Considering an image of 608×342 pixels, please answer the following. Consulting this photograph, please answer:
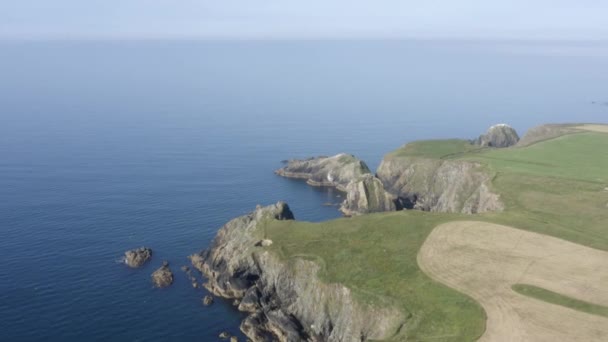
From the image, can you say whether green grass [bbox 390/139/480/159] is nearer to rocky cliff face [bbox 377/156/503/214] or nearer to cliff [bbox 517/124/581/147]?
rocky cliff face [bbox 377/156/503/214]

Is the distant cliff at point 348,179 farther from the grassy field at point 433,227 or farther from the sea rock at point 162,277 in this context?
the sea rock at point 162,277

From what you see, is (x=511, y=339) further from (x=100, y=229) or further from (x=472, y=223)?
(x=100, y=229)

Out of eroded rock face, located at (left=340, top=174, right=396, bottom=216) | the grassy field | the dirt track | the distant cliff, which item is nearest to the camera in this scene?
the dirt track

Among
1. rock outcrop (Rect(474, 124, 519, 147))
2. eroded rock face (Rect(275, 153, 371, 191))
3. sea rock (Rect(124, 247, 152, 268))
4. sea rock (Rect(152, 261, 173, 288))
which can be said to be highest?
rock outcrop (Rect(474, 124, 519, 147))

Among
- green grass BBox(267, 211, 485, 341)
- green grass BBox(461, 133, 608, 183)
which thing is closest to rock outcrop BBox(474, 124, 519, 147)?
green grass BBox(461, 133, 608, 183)

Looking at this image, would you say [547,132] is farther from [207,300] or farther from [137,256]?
[137,256]

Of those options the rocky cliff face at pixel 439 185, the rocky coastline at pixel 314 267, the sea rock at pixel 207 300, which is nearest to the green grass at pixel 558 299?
the rocky coastline at pixel 314 267
